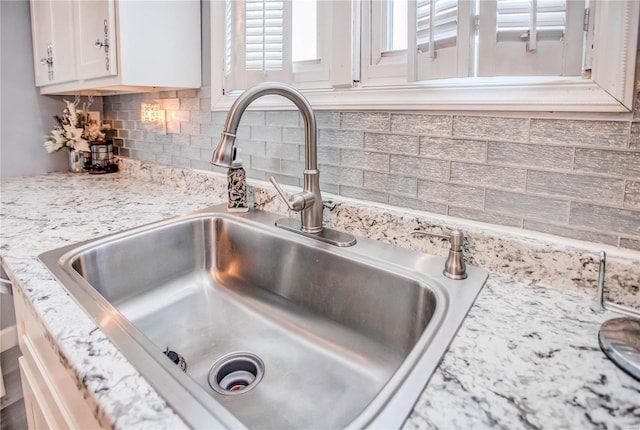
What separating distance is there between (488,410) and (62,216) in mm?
1240

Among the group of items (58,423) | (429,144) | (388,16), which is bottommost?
(58,423)

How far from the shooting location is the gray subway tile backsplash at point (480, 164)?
71 cm

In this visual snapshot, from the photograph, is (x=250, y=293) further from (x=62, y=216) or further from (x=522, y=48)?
(x=522, y=48)

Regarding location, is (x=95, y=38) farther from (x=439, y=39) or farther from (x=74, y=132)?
(x=439, y=39)

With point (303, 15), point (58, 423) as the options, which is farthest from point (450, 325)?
point (303, 15)

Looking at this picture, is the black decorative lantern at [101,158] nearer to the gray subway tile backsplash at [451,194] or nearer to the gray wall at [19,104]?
the gray wall at [19,104]

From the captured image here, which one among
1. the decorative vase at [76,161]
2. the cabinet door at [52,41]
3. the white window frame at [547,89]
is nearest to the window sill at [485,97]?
the white window frame at [547,89]

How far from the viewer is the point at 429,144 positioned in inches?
36.3

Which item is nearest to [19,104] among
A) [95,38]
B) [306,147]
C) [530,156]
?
[95,38]

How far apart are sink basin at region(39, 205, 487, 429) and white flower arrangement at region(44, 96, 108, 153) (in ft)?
3.77

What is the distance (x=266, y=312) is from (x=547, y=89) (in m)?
0.80

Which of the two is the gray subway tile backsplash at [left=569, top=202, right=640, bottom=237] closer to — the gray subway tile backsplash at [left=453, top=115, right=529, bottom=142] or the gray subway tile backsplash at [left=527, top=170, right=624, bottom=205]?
the gray subway tile backsplash at [left=527, top=170, right=624, bottom=205]

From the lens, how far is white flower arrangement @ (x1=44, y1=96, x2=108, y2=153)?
1914mm

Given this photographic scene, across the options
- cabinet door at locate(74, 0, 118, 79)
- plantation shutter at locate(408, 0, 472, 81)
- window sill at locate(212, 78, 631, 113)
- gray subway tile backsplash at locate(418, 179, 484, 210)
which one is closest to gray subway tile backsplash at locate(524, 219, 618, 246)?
gray subway tile backsplash at locate(418, 179, 484, 210)
